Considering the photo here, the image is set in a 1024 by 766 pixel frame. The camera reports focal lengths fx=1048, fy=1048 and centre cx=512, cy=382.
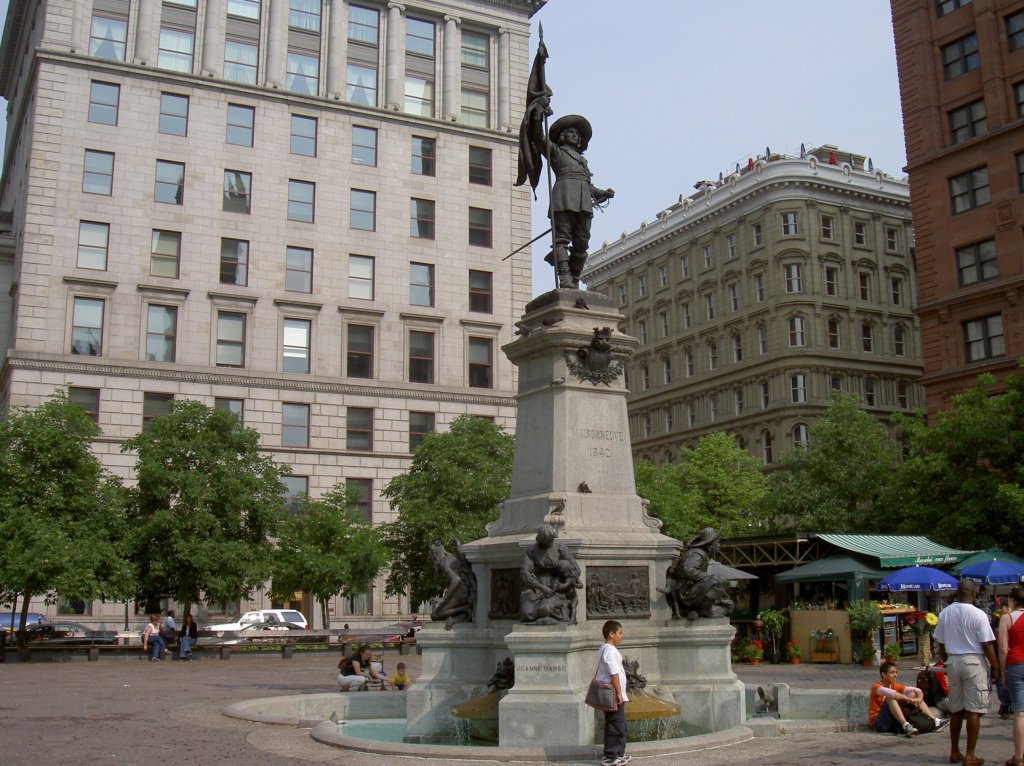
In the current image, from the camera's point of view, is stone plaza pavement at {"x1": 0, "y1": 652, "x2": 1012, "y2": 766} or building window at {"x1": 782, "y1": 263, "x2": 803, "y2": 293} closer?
stone plaza pavement at {"x1": 0, "y1": 652, "x2": 1012, "y2": 766}

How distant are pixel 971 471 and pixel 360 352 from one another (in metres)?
30.6

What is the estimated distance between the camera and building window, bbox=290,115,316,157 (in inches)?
2217

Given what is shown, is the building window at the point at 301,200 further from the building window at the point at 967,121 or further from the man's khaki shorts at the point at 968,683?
the man's khaki shorts at the point at 968,683

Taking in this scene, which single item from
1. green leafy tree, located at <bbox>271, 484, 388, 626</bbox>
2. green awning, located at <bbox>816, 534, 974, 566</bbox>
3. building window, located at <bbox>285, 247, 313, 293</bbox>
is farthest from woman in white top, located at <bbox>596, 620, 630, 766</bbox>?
building window, located at <bbox>285, 247, 313, 293</bbox>

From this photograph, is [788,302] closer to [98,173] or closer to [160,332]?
[160,332]

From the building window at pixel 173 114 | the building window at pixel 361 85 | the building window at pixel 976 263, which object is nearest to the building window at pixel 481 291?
the building window at pixel 361 85

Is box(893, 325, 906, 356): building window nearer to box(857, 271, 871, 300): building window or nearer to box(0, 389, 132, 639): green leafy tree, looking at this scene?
box(857, 271, 871, 300): building window

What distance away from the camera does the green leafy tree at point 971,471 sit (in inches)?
1415

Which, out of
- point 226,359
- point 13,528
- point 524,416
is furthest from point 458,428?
point 524,416

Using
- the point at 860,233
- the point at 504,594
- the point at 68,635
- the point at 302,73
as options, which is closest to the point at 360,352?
the point at 302,73

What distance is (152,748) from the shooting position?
12.7m

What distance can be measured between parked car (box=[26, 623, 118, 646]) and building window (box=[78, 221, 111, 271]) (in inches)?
672

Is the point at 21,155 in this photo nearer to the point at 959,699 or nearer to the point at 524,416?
the point at 524,416

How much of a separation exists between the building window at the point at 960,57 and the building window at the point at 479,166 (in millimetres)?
24529
